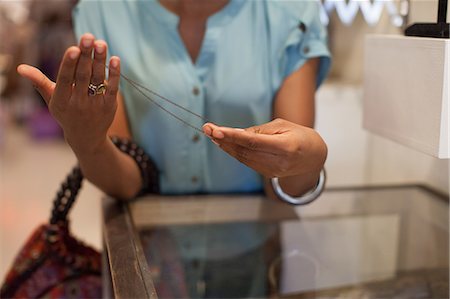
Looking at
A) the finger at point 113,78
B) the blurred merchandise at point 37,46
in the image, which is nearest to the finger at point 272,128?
the finger at point 113,78

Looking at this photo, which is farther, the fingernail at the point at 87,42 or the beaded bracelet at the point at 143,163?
the beaded bracelet at the point at 143,163

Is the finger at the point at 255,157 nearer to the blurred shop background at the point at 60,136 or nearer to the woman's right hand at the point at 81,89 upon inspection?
the woman's right hand at the point at 81,89

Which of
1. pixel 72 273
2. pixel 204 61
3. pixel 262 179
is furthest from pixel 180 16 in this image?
pixel 72 273

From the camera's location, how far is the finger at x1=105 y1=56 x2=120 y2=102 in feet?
1.58

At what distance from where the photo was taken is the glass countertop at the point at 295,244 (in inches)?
29.4

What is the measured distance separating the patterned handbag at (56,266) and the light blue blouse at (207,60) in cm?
12

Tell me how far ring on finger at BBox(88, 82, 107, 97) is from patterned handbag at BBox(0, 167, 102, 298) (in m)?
0.28

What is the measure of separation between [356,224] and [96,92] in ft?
1.56

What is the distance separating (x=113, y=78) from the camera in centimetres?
49

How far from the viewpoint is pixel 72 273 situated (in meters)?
0.76

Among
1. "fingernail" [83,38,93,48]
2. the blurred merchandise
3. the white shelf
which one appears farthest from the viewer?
the blurred merchandise

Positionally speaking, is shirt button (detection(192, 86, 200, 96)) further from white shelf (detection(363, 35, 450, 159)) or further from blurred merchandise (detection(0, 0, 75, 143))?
blurred merchandise (detection(0, 0, 75, 143))

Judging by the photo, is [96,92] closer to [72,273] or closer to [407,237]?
[72,273]

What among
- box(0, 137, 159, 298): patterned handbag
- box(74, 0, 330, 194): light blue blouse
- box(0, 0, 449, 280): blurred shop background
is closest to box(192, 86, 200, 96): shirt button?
box(74, 0, 330, 194): light blue blouse
